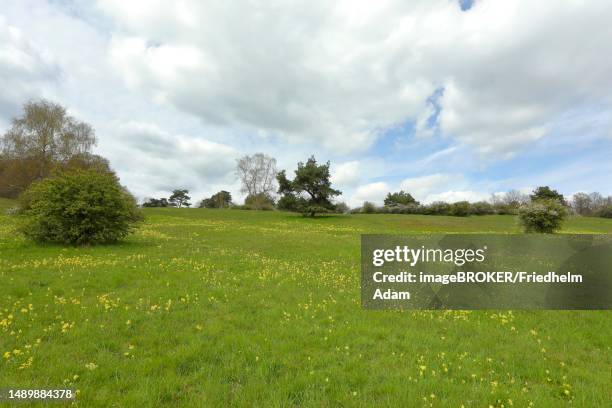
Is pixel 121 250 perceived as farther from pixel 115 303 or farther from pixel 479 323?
pixel 479 323

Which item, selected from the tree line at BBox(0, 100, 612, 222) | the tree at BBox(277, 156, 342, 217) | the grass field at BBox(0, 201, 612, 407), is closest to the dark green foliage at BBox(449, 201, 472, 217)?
the tree line at BBox(0, 100, 612, 222)

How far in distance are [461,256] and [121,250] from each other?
14.8 meters

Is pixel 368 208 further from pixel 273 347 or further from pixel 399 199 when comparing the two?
pixel 273 347

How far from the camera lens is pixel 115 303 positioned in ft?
26.1

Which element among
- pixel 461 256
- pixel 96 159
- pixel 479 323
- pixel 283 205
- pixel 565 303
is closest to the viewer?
pixel 479 323

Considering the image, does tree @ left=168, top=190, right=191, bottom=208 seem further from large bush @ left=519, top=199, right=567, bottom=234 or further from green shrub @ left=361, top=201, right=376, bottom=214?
large bush @ left=519, top=199, right=567, bottom=234

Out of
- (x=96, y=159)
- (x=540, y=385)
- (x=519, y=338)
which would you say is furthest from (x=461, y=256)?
(x=96, y=159)

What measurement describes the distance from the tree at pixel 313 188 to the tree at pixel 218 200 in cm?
5325

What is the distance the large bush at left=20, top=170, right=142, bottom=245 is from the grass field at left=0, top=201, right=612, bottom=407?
6144 millimetres

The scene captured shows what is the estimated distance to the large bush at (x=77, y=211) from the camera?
53.0ft

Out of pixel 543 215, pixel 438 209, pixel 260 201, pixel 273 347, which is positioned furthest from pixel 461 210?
pixel 273 347

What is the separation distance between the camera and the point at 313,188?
179 feet

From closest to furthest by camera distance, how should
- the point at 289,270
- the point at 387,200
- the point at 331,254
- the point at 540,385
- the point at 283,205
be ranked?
the point at 540,385
the point at 289,270
the point at 331,254
the point at 283,205
the point at 387,200

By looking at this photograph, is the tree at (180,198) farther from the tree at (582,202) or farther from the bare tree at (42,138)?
the tree at (582,202)
